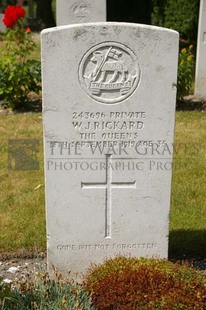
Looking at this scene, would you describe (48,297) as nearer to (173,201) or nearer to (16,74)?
(173,201)

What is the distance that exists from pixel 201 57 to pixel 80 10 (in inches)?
97.6

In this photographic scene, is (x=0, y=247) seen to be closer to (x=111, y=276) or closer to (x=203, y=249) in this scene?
(x=111, y=276)

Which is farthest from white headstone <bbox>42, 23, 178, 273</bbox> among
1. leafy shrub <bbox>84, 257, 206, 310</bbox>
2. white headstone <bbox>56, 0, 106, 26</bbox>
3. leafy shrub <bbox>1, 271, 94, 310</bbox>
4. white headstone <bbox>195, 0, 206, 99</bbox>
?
white headstone <bbox>56, 0, 106, 26</bbox>

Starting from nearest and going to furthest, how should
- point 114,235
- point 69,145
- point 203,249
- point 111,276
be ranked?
point 111,276 → point 69,145 → point 114,235 → point 203,249

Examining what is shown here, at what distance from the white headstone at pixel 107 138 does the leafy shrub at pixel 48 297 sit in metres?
0.54

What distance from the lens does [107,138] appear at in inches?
146

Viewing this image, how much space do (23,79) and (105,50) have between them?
535cm

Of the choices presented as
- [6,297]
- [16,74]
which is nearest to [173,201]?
[6,297]

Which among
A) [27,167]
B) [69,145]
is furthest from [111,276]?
[27,167]

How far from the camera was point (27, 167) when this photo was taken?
6469 mm

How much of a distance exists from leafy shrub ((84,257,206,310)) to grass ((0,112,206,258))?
112cm

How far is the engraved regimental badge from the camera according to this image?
11.6ft

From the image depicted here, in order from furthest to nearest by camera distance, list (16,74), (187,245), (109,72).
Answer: (16,74)
(187,245)
(109,72)

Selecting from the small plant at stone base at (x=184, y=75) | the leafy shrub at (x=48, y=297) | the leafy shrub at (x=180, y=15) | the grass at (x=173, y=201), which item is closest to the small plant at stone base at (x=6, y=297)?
the leafy shrub at (x=48, y=297)
